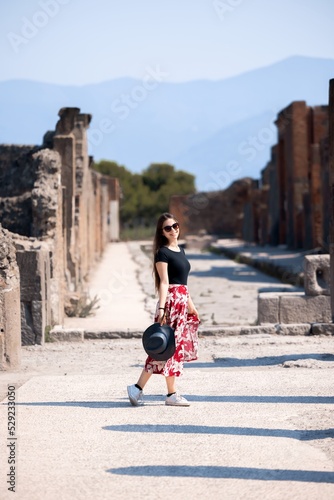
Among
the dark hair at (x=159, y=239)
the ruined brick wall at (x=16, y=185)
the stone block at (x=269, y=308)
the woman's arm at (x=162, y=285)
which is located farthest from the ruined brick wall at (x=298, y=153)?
the woman's arm at (x=162, y=285)

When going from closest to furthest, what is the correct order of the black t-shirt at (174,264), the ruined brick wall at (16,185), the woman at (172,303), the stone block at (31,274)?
the woman at (172,303) → the black t-shirt at (174,264) → the stone block at (31,274) → the ruined brick wall at (16,185)

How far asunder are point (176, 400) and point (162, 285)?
94 cm

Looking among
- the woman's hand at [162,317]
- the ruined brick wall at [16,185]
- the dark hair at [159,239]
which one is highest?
the ruined brick wall at [16,185]

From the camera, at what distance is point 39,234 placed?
1343cm

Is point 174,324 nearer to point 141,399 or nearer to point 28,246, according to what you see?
point 141,399

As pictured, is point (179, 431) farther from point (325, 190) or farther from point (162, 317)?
point (325, 190)

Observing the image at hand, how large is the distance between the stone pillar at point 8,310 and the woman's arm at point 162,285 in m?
1.85

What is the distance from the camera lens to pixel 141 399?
752 cm

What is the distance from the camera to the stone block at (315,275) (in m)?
13.1

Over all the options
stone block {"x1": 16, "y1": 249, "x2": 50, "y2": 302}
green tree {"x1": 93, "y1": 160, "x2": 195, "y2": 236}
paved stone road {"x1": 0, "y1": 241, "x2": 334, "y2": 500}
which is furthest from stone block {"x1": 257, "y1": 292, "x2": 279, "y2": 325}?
green tree {"x1": 93, "y1": 160, "x2": 195, "y2": 236}

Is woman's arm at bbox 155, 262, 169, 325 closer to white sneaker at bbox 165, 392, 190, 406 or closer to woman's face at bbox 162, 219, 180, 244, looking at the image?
woman's face at bbox 162, 219, 180, 244

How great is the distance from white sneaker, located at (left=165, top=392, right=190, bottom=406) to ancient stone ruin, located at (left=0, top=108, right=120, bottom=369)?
2.18 meters

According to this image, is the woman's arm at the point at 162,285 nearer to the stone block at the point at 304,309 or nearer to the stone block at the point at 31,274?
the stone block at the point at 31,274

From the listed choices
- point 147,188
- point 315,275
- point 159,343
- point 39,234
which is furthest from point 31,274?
point 147,188
